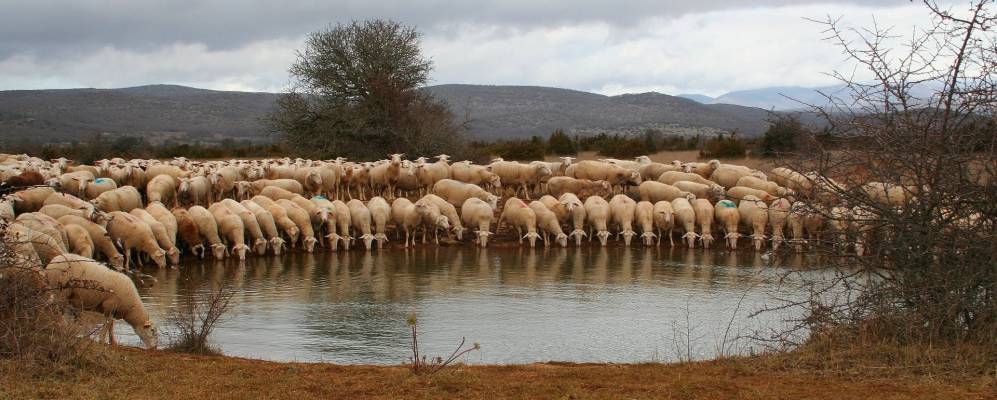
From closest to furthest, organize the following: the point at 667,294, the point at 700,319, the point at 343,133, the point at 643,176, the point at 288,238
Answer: the point at 700,319, the point at 667,294, the point at 288,238, the point at 643,176, the point at 343,133

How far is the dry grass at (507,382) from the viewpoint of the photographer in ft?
24.6

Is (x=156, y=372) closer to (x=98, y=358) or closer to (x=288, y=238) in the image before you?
(x=98, y=358)

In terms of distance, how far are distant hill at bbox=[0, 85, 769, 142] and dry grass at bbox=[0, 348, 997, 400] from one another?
259 feet

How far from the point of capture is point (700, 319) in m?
13.1

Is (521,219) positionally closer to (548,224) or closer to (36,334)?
(548,224)

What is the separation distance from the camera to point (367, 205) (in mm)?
22875

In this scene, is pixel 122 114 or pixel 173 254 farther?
pixel 122 114

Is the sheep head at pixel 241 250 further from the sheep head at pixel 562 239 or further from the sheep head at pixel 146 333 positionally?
the sheep head at pixel 146 333

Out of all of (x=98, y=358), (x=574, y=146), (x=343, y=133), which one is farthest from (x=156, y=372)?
(x=574, y=146)

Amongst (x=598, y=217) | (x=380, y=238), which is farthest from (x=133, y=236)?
(x=598, y=217)

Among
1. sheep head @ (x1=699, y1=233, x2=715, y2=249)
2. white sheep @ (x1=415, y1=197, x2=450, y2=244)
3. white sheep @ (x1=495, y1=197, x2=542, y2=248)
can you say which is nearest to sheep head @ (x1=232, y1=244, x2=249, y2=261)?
white sheep @ (x1=415, y1=197, x2=450, y2=244)

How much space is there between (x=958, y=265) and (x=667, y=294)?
675 centimetres

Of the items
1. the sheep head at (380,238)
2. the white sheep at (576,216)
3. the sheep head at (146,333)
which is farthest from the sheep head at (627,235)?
the sheep head at (146,333)

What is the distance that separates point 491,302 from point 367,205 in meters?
9.02
